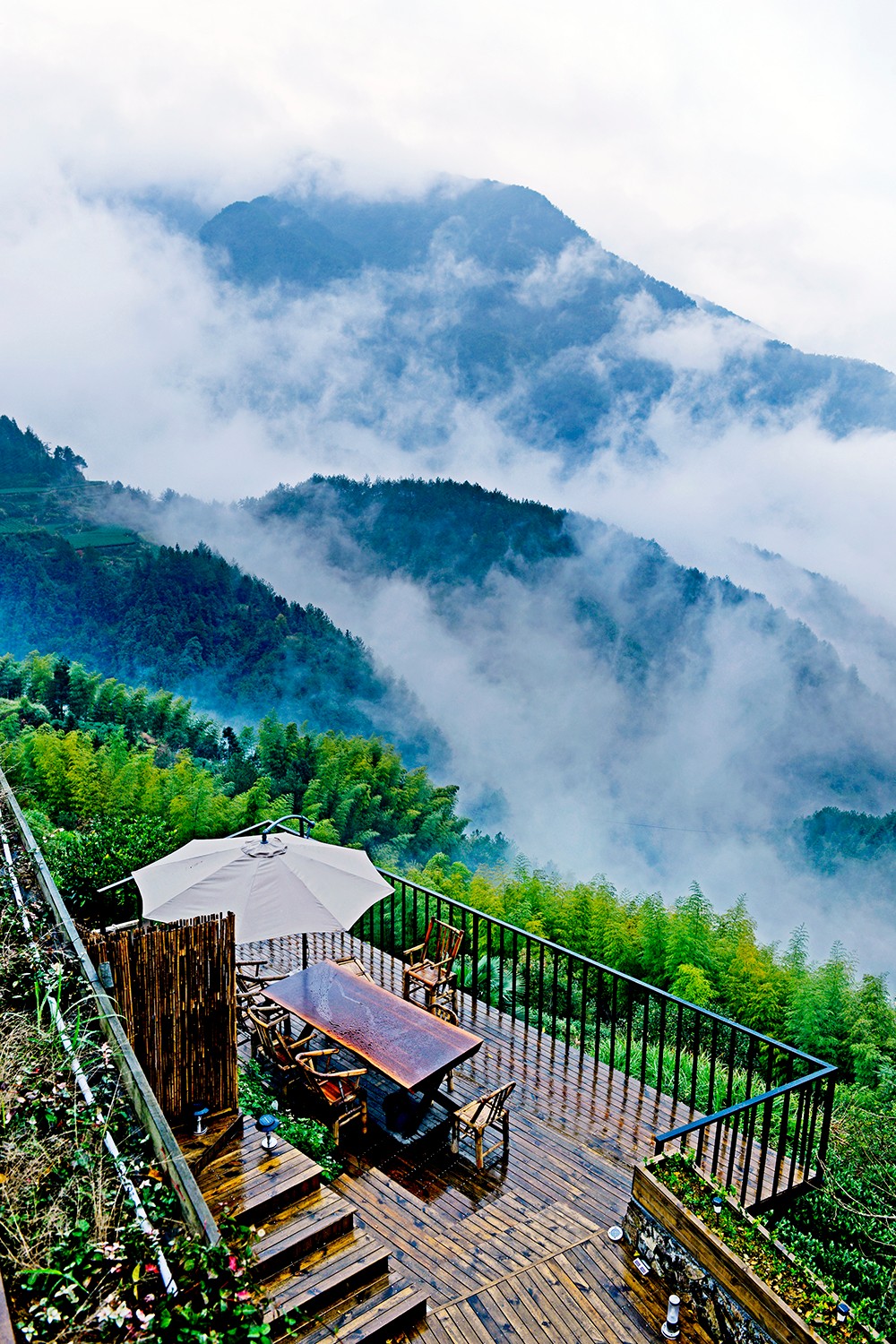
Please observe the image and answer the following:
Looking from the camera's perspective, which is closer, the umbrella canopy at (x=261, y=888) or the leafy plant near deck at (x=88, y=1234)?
the leafy plant near deck at (x=88, y=1234)

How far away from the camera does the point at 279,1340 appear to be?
3.42 metres

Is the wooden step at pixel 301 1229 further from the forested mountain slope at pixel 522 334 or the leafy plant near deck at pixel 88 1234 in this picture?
the forested mountain slope at pixel 522 334

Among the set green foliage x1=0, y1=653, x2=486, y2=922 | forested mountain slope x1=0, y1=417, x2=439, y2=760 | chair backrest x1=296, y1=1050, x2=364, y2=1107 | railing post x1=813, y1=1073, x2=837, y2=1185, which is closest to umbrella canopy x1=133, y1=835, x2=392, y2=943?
chair backrest x1=296, y1=1050, x2=364, y2=1107

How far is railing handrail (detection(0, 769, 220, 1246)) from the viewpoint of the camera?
8.07 feet

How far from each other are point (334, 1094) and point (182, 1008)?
50.2 inches

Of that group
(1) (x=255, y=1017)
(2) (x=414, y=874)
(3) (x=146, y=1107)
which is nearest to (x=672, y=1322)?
(3) (x=146, y=1107)

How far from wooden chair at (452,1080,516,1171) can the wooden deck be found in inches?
3.2

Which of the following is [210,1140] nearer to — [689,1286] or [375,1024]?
[375,1024]

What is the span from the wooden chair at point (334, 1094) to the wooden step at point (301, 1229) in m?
0.89

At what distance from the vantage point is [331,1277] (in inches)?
146

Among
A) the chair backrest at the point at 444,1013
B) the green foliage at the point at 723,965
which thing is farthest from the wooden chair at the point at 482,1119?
the green foliage at the point at 723,965

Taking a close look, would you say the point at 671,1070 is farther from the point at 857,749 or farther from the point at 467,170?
the point at 467,170

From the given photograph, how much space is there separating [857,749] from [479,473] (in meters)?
32.7

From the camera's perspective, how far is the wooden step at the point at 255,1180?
3906mm
